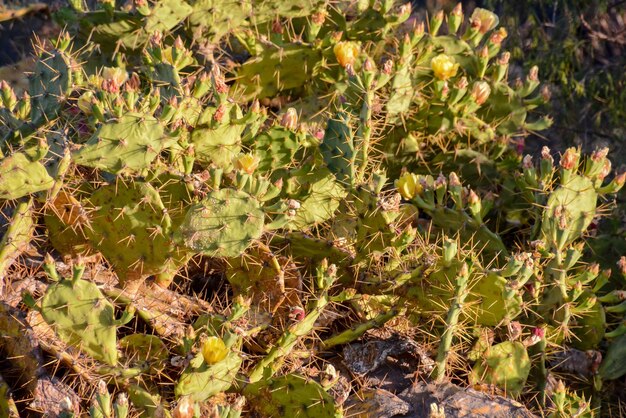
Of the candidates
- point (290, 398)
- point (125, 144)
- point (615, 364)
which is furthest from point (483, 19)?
point (290, 398)

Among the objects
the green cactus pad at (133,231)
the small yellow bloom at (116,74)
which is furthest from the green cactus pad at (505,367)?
the small yellow bloom at (116,74)

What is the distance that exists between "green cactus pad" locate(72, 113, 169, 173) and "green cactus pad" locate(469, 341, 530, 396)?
150 cm

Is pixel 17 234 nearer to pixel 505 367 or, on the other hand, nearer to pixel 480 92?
pixel 505 367

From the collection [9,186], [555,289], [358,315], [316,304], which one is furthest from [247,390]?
[555,289]

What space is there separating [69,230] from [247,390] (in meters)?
1.02

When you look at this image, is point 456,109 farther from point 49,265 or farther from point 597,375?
point 49,265

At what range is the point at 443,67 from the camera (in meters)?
4.17

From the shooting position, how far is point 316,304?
10.4ft

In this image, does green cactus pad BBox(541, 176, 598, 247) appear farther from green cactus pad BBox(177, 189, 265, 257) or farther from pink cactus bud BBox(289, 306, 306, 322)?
green cactus pad BBox(177, 189, 265, 257)

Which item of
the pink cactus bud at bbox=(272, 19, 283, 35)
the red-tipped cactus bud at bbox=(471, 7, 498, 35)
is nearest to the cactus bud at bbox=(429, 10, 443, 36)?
the red-tipped cactus bud at bbox=(471, 7, 498, 35)

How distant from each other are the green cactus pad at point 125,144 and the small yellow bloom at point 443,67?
1561mm

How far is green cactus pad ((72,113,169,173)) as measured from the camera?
3.15 m

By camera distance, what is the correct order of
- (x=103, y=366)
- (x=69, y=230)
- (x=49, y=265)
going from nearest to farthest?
(x=49, y=265)
(x=103, y=366)
(x=69, y=230)

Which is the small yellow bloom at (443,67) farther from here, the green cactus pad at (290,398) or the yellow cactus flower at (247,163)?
the green cactus pad at (290,398)
